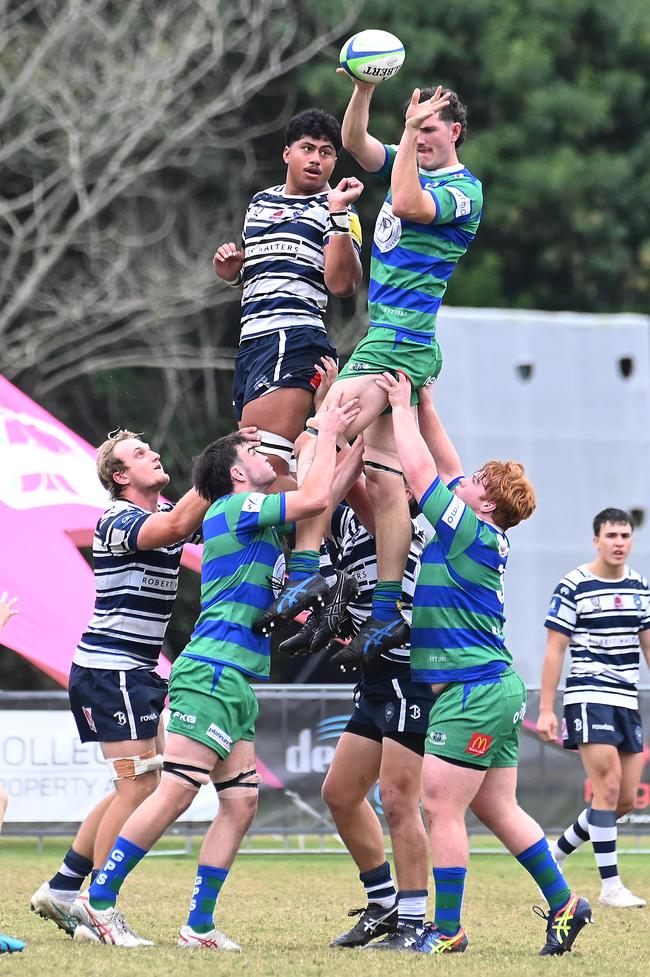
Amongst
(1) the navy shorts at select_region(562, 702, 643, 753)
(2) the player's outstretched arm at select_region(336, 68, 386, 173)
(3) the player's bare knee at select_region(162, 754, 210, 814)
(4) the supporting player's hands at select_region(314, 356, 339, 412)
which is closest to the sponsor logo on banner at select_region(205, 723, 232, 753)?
(3) the player's bare knee at select_region(162, 754, 210, 814)

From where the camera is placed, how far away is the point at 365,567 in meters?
7.43

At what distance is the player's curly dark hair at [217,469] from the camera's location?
690cm

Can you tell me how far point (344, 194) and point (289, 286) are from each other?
0.60 meters

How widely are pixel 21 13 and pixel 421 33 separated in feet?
17.5

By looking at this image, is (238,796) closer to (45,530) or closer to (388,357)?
(388,357)

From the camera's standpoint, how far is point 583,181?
21.3 metres

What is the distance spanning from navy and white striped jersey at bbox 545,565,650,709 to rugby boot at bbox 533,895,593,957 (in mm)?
2861

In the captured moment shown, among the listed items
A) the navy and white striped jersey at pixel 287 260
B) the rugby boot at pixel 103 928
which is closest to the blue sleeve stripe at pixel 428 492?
the navy and white striped jersey at pixel 287 260

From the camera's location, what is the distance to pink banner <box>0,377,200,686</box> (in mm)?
10211

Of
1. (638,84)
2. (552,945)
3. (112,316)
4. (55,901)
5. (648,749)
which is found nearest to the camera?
(552,945)

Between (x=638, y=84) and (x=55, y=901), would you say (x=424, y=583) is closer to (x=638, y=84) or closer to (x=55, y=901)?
(x=55, y=901)

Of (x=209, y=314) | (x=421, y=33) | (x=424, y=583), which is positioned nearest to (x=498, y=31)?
(x=421, y=33)

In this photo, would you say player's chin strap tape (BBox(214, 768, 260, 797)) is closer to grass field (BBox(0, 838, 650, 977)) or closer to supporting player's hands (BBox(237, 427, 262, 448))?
grass field (BBox(0, 838, 650, 977))

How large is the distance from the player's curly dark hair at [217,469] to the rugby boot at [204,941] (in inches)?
72.3
